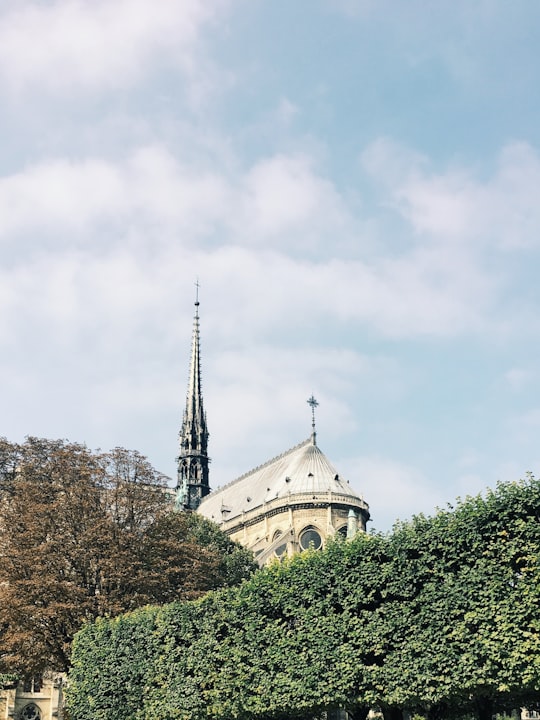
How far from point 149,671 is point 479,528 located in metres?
14.5

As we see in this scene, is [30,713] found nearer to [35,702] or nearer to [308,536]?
[35,702]

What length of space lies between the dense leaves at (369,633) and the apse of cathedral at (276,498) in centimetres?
3990

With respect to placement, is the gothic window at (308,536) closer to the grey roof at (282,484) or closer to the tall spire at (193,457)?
the grey roof at (282,484)

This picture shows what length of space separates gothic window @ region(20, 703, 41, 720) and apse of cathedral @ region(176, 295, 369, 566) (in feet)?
77.8

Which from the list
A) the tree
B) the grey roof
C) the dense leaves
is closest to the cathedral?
the grey roof

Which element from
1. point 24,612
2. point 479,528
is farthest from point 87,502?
point 479,528

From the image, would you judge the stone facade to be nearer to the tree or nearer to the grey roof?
the tree

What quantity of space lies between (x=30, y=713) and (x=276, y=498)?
33.7 metres

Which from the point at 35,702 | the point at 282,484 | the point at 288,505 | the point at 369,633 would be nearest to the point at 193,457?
the point at 282,484

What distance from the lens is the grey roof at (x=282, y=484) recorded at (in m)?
85.3

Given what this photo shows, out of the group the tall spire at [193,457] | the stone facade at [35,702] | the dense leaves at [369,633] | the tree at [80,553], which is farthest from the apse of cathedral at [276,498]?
the dense leaves at [369,633]

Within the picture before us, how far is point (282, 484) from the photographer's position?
294ft

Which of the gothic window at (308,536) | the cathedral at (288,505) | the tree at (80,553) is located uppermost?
the cathedral at (288,505)

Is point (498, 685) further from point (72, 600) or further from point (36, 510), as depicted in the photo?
point (36, 510)
